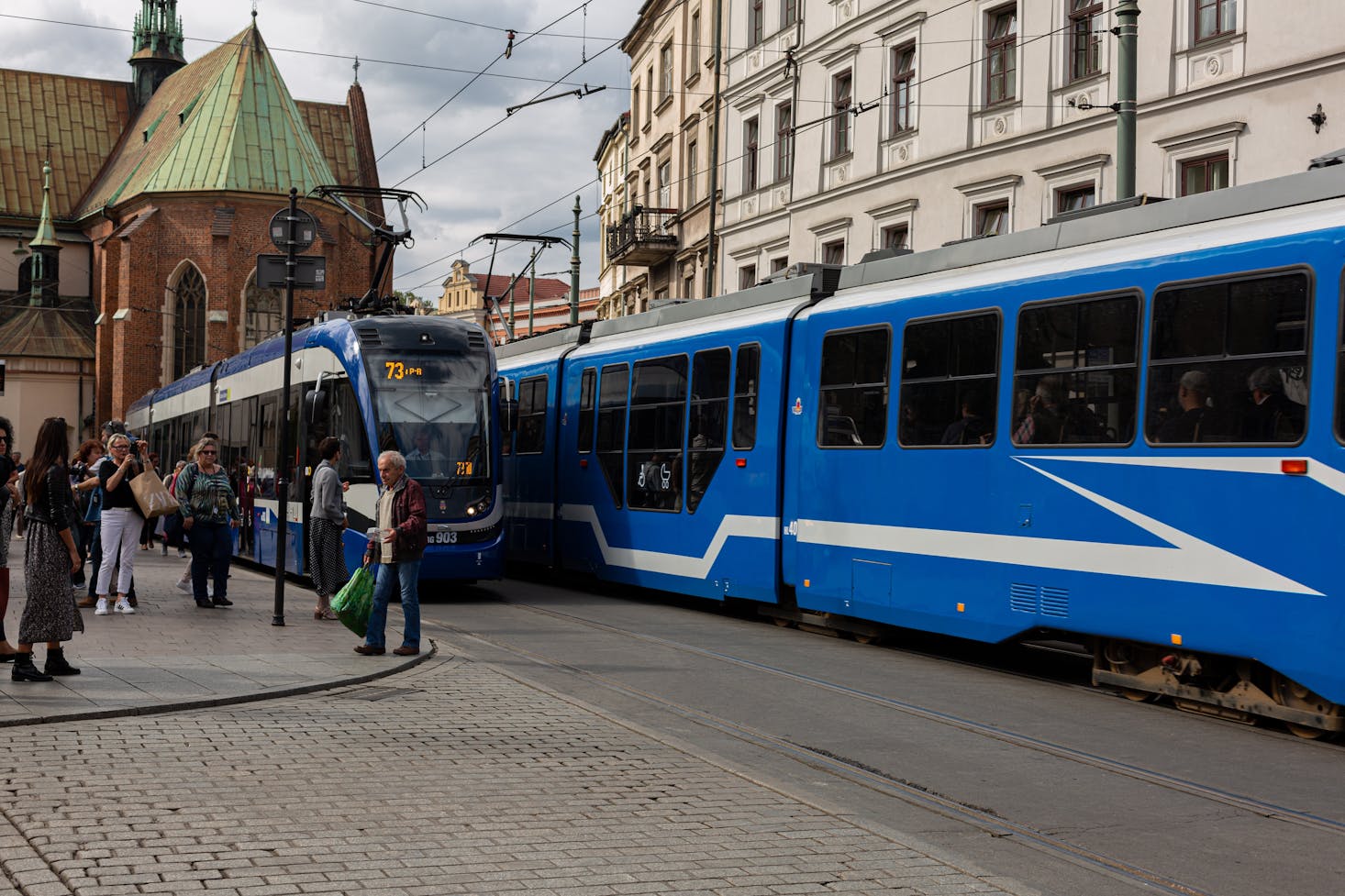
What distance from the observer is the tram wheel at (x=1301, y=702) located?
921 centimetres

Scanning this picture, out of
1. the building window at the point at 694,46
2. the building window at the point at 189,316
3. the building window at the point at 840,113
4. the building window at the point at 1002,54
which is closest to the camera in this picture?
the building window at the point at 1002,54

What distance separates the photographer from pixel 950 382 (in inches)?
481

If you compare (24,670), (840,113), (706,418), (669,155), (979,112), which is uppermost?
(669,155)

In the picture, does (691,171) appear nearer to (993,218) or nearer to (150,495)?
(993,218)

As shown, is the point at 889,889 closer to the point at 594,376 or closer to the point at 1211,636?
the point at 1211,636

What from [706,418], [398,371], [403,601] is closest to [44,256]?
[398,371]

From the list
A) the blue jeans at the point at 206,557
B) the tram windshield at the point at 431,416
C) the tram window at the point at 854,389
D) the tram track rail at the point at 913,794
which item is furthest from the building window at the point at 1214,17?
the blue jeans at the point at 206,557

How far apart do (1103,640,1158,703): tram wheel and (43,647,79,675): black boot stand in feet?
23.5

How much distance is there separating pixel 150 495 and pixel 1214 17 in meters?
16.1

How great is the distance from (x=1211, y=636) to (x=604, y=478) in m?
10.3

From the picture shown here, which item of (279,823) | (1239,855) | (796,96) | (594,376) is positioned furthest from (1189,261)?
(796,96)

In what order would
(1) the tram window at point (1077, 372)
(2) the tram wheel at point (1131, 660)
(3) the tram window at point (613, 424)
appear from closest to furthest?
(1) the tram window at point (1077, 372)
(2) the tram wheel at point (1131, 660)
(3) the tram window at point (613, 424)

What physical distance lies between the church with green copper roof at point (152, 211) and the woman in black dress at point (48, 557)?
139ft

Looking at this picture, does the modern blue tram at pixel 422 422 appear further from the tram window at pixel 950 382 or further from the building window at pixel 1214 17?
the building window at pixel 1214 17
